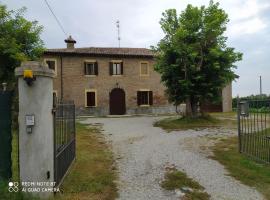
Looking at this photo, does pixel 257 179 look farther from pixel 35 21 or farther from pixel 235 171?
pixel 35 21

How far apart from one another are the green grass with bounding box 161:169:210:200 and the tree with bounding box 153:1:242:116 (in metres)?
11.7

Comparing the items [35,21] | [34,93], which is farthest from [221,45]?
[34,93]

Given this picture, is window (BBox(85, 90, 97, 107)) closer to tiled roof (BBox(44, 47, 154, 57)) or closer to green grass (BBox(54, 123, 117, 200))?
tiled roof (BBox(44, 47, 154, 57))

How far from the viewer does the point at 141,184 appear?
6262 millimetres

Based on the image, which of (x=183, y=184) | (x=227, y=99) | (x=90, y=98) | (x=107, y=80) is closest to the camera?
(x=183, y=184)

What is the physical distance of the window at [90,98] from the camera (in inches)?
1136

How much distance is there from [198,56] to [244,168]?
1200 cm

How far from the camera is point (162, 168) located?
7562mm

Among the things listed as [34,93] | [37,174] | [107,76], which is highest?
[107,76]

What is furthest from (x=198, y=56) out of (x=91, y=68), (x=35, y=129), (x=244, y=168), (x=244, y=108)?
(x=35, y=129)

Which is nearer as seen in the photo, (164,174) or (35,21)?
(164,174)

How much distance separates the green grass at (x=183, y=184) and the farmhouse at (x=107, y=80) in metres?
22.2

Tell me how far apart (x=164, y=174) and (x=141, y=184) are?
92 centimetres

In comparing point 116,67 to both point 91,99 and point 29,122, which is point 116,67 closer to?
point 91,99
